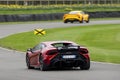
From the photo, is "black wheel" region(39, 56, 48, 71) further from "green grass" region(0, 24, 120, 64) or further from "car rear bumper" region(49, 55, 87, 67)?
"green grass" region(0, 24, 120, 64)

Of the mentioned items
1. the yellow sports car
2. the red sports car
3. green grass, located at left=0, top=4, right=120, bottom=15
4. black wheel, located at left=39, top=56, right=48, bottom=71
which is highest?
the red sports car

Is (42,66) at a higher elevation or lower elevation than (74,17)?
higher

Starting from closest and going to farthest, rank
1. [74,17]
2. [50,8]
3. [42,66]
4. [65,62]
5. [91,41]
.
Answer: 1. [65,62]
2. [42,66]
3. [91,41]
4. [74,17]
5. [50,8]

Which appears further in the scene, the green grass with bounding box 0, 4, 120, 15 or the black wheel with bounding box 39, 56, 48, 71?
the green grass with bounding box 0, 4, 120, 15

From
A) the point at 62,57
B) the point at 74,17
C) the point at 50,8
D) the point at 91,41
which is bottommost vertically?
the point at 50,8

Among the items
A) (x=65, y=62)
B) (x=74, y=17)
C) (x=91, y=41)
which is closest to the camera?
(x=65, y=62)

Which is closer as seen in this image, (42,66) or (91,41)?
(42,66)

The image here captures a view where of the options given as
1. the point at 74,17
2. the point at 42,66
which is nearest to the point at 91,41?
the point at 42,66

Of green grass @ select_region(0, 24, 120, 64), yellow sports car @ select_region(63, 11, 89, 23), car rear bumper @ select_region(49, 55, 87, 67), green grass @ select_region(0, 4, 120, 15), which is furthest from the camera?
green grass @ select_region(0, 4, 120, 15)

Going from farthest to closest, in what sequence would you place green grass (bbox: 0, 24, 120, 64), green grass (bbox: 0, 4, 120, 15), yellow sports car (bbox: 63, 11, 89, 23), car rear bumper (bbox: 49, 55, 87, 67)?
green grass (bbox: 0, 4, 120, 15) < yellow sports car (bbox: 63, 11, 89, 23) < green grass (bbox: 0, 24, 120, 64) < car rear bumper (bbox: 49, 55, 87, 67)

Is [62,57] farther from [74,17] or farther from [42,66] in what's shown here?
[74,17]

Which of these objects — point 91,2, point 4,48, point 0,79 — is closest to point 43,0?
point 91,2

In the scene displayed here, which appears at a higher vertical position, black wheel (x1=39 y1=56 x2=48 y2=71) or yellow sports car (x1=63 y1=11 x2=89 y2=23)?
black wheel (x1=39 y1=56 x2=48 y2=71)

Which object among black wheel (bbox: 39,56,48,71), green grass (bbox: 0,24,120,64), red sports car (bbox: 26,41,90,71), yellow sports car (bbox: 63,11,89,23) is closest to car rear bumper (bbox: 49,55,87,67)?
red sports car (bbox: 26,41,90,71)
